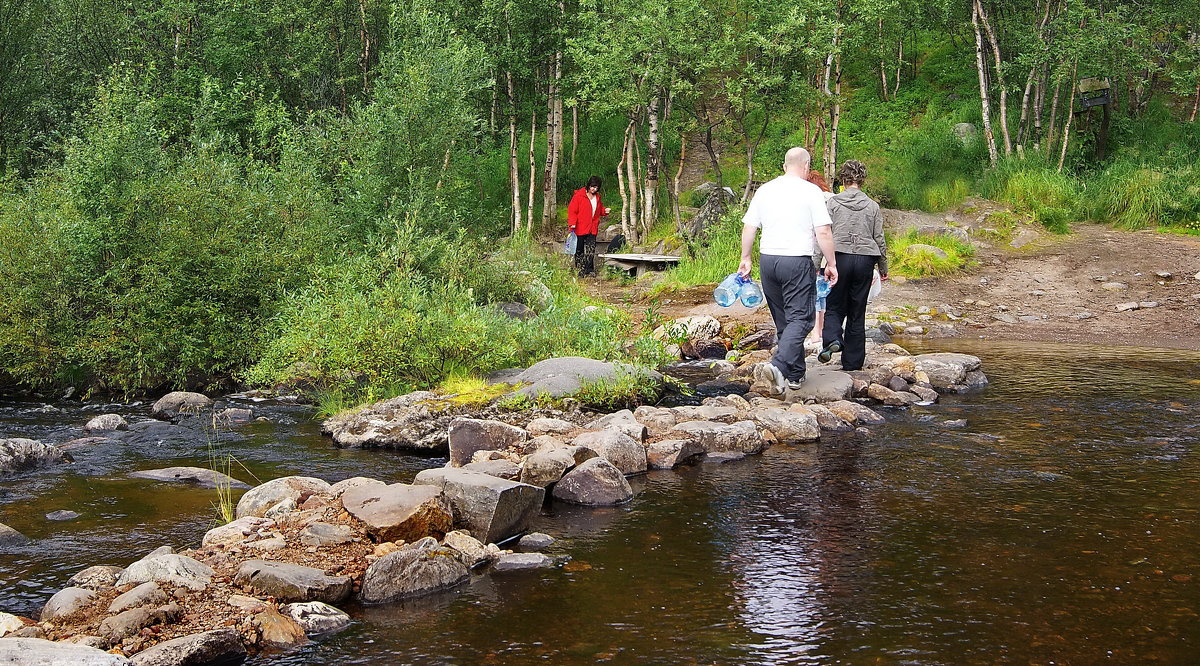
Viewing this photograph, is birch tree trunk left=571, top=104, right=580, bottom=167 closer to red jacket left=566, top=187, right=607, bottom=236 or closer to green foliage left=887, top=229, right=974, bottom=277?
red jacket left=566, top=187, right=607, bottom=236

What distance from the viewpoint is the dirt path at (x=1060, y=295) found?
622 inches

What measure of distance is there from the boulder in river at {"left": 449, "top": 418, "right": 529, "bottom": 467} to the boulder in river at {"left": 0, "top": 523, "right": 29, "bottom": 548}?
3.17 metres

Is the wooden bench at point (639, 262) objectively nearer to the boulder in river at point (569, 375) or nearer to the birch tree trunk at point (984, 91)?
the birch tree trunk at point (984, 91)

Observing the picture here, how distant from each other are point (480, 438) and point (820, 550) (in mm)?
3468

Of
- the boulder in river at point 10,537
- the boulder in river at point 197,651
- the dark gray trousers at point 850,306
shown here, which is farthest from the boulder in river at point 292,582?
the dark gray trousers at point 850,306

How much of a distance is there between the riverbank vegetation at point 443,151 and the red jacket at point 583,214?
1893 millimetres

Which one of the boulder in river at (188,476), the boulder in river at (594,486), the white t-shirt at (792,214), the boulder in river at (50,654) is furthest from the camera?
the white t-shirt at (792,214)

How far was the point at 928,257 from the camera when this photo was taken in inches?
749

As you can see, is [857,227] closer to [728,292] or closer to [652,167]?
[728,292]

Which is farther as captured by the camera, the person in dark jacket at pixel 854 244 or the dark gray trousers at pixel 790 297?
the person in dark jacket at pixel 854 244

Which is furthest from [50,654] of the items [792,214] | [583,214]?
[583,214]

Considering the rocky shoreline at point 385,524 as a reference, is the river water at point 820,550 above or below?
below

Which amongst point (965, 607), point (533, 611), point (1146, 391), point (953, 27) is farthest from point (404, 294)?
point (953, 27)

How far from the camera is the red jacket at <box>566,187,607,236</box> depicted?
2248 cm
